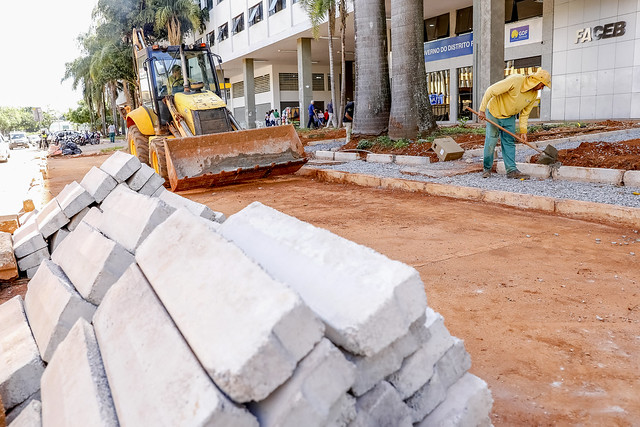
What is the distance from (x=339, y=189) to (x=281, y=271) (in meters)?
7.35

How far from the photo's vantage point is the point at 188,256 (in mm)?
2188

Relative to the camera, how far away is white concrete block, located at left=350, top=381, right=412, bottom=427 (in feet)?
5.84

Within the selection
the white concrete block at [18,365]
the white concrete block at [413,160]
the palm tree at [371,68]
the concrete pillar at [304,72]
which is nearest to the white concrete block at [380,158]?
the white concrete block at [413,160]

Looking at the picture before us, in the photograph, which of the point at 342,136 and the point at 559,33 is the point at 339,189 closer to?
the point at 342,136

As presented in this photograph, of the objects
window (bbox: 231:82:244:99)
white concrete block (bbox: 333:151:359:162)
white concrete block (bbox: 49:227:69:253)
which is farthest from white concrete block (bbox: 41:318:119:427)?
window (bbox: 231:82:244:99)

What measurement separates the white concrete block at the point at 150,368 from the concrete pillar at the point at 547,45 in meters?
21.0

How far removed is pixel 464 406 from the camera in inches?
79.4

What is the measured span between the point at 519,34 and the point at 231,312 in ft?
73.4

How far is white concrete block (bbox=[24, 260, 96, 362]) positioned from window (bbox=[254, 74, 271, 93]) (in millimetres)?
37719

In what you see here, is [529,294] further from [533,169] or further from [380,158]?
[380,158]

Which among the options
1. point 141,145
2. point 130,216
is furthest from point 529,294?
point 141,145

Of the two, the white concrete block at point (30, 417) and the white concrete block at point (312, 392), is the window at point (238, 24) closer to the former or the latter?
the white concrete block at point (30, 417)

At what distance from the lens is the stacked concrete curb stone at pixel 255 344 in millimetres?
1600

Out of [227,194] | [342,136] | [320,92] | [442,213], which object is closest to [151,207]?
[442,213]
